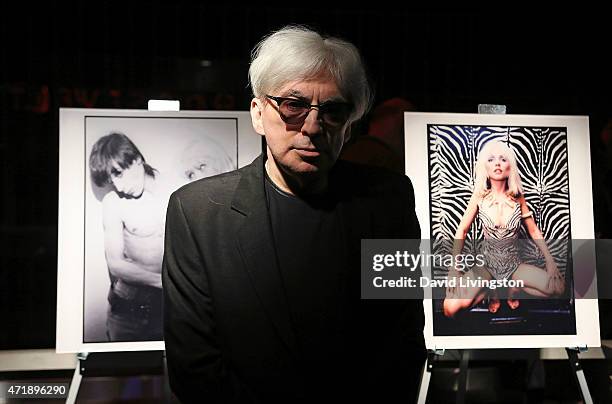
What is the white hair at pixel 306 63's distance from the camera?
1646mm

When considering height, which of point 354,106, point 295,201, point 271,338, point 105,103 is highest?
point 105,103

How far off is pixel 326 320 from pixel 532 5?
5.09ft

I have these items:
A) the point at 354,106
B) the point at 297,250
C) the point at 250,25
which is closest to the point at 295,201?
the point at 297,250

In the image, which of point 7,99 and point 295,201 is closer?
point 295,201

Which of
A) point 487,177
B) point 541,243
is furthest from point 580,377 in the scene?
point 487,177

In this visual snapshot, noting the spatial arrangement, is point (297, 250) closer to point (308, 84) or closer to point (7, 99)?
point (308, 84)

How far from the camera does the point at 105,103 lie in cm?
238

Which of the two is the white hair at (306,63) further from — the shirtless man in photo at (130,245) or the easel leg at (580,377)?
the easel leg at (580,377)

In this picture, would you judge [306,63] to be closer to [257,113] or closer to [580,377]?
[257,113]

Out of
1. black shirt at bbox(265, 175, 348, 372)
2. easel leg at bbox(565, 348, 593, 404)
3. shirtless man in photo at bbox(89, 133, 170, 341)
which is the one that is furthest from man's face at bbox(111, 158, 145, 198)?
easel leg at bbox(565, 348, 593, 404)

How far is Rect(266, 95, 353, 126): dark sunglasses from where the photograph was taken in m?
1.67

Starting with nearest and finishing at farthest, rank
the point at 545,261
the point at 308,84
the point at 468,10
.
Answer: the point at 308,84 → the point at 545,261 → the point at 468,10

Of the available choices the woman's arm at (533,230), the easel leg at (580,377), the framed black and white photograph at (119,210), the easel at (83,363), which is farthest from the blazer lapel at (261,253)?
the easel leg at (580,377)

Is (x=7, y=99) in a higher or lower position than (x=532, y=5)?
lower
